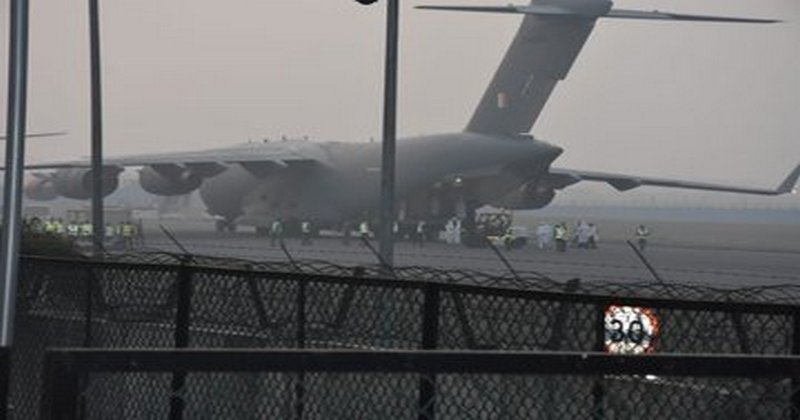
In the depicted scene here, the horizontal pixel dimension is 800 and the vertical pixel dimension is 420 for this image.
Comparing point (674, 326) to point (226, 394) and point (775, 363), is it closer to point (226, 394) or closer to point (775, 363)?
point (226, 394)

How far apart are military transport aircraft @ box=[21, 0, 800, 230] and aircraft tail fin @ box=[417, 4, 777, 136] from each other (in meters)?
0.04

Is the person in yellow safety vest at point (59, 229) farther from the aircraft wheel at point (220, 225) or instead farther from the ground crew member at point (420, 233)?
the aircraft wheel at point (220, 225)

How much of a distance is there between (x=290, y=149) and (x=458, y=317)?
204 feet

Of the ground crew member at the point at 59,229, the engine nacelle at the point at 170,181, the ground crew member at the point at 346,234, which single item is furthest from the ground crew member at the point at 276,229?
the ground crew member at the point at 59,229

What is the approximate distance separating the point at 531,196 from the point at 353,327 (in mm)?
53767

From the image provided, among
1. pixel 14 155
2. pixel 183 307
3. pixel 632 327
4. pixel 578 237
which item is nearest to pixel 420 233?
pixel 578 237

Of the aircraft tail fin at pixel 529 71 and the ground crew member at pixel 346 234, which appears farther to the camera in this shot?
the aircraft tail fin at pixel 529 71

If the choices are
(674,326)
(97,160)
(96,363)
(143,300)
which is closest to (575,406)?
(96,363)

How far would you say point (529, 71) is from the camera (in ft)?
218

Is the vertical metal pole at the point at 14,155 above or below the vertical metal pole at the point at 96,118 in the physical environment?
below

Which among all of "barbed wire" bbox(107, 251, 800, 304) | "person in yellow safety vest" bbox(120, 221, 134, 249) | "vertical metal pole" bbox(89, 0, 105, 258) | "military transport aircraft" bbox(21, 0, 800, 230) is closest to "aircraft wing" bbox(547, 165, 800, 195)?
"military transport aircraft" bbox(21, 0, 800, 230)

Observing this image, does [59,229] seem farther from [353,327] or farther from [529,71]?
[529,71]

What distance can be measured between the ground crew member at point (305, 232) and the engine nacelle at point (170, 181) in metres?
4.21

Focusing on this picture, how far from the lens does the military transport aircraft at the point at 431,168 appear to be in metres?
59.8
